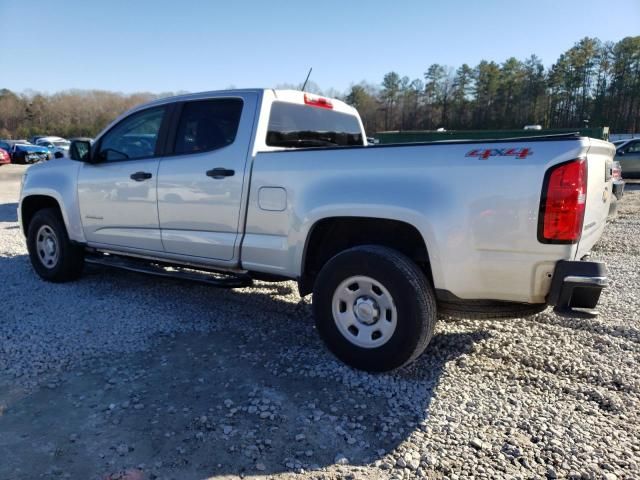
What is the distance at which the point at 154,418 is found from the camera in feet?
9.16

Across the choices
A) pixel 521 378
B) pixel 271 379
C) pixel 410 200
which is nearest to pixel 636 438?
pixel 521 378

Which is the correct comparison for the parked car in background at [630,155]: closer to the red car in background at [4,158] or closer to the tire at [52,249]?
the tire at [52,249]

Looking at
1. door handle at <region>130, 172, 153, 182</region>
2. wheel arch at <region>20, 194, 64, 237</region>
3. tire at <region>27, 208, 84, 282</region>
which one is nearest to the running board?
tire at <region>27, 208, 84, 282</region>

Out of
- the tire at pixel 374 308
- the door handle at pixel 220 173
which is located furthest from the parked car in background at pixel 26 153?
the tire at pixel 374 308

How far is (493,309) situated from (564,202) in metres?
0.82

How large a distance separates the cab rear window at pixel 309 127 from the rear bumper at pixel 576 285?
2.46 meters

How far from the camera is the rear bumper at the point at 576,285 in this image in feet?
8.71

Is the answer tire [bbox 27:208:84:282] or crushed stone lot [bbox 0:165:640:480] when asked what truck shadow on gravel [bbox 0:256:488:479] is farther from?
tire [bbox 27:208:84:282]

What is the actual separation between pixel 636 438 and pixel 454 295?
1208mm

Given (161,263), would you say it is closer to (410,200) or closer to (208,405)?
(208,405)

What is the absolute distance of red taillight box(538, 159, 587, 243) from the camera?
262 cm

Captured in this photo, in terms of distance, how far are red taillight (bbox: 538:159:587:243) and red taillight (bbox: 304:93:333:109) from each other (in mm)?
2585

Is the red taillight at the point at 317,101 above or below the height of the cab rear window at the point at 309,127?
above

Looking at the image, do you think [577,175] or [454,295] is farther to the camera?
[454,295]
